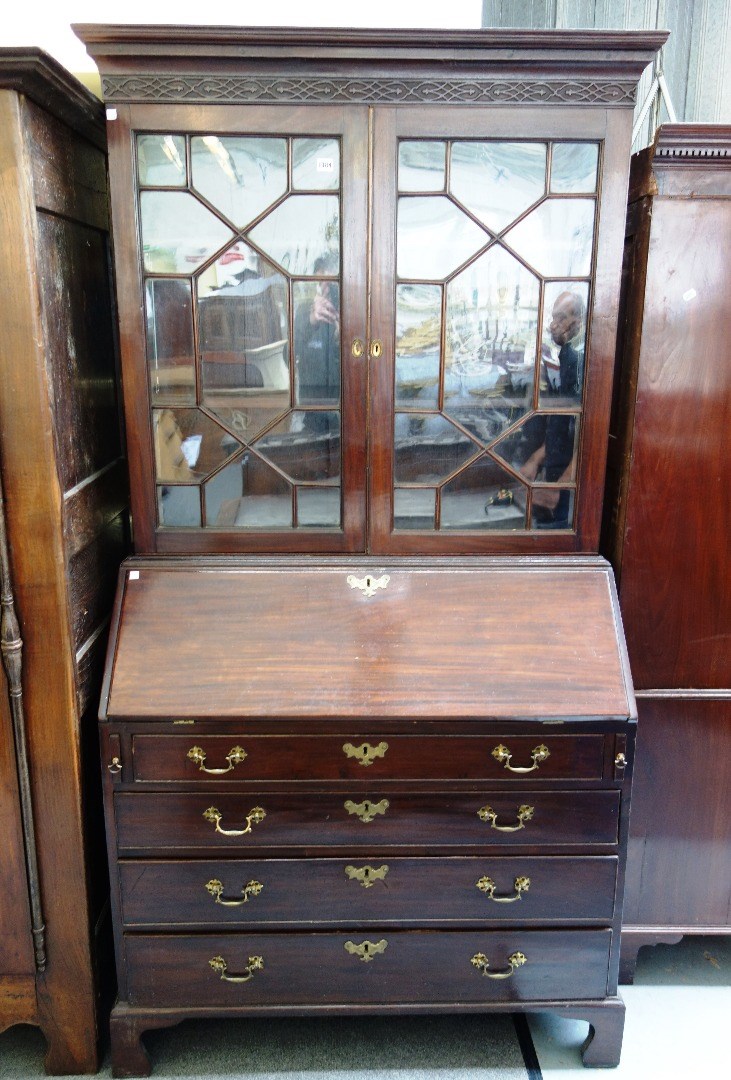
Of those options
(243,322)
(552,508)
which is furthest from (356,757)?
(243,322)

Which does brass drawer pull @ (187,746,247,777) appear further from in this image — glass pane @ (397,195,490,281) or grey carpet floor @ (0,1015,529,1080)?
glass pane @ (397,195,490,281)

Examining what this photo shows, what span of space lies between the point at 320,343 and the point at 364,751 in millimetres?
859

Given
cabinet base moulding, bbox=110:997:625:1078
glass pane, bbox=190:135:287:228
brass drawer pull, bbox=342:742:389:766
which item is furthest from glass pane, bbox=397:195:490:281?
cabinet base moulding, bbox=110:997:625:1078

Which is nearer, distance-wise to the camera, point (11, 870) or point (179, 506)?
point (11, 870)

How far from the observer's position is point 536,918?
1682mm

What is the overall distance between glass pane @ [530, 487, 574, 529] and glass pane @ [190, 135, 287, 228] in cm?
85

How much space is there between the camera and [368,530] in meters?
1.74

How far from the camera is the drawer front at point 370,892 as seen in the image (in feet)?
5.40

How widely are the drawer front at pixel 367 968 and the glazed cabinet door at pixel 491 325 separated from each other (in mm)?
853

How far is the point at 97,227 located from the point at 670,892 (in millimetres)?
2100

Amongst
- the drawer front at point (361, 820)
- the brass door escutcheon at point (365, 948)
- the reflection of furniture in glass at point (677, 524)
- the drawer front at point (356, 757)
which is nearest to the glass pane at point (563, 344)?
the reflection of furniture in glass at point (677, 524)

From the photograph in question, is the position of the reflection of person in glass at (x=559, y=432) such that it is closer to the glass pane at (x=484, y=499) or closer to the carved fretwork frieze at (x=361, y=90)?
the glass pane at (x=484, y=499)

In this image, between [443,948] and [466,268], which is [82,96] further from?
[443,948]

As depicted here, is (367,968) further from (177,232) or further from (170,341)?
(177,232)
